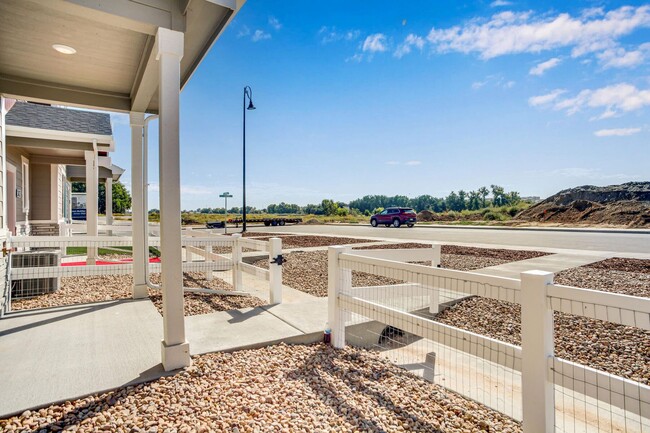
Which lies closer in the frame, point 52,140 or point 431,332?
point 431,332

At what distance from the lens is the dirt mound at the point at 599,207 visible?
2872 cm

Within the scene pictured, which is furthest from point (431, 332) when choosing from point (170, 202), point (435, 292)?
point (435, 292)

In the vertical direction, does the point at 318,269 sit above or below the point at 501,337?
above

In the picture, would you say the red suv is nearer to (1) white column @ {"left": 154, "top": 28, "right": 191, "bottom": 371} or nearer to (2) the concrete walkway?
(2) the concrete walkway

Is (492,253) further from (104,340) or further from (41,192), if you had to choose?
(41,192)

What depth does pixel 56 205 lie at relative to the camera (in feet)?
39.4

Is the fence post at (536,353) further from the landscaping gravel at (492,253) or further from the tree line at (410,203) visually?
the tree line at (410,203)

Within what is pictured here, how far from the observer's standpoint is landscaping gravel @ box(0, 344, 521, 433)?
Result: 220 cm

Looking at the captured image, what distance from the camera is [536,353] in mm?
1978

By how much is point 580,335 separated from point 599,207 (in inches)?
1427

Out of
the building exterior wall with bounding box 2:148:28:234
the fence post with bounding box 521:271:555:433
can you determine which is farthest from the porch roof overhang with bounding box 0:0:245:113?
→ the building exterior wall with bounding box 2:148:28:234

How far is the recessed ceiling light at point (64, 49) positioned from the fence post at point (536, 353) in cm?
481

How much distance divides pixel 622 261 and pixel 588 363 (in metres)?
7.32

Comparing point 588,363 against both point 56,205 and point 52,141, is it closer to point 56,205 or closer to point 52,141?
point 52,141
